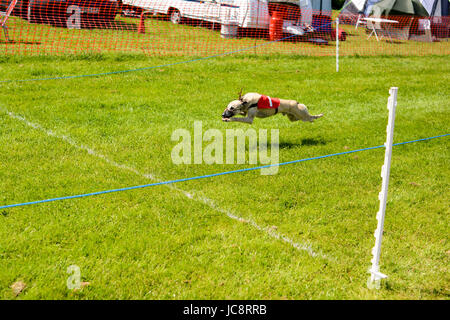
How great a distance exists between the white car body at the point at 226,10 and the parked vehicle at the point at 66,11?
8.28 ft

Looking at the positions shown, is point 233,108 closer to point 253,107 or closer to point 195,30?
point 253,107

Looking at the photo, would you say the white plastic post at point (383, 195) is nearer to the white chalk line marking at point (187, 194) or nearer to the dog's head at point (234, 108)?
the white chalk line marking at point (187, 194)

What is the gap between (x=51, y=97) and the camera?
31.3 ft

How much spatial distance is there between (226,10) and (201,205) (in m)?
15.2

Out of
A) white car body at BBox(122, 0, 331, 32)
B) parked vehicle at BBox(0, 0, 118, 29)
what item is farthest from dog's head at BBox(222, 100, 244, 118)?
parked vehicle at BBox(0, 0, 118, 29)

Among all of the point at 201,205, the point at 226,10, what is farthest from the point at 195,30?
the point at 201,205

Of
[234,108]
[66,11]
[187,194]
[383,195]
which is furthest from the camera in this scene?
[66,11]

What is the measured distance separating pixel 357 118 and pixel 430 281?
5745 mm

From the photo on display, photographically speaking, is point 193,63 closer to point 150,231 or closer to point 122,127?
point 122,127

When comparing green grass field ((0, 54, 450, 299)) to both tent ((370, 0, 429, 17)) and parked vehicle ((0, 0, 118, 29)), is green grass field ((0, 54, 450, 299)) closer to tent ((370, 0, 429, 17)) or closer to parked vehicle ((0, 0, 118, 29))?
parked vehicle ((0, 0, 118, 29))

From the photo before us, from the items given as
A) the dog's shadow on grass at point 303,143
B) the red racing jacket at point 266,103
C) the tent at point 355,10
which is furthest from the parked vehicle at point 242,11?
the red racing jacket at point 266,103

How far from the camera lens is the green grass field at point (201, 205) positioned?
409cm

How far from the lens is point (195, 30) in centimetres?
2002

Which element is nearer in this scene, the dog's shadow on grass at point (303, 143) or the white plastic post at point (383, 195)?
the white plastic post at point (383, 195)
